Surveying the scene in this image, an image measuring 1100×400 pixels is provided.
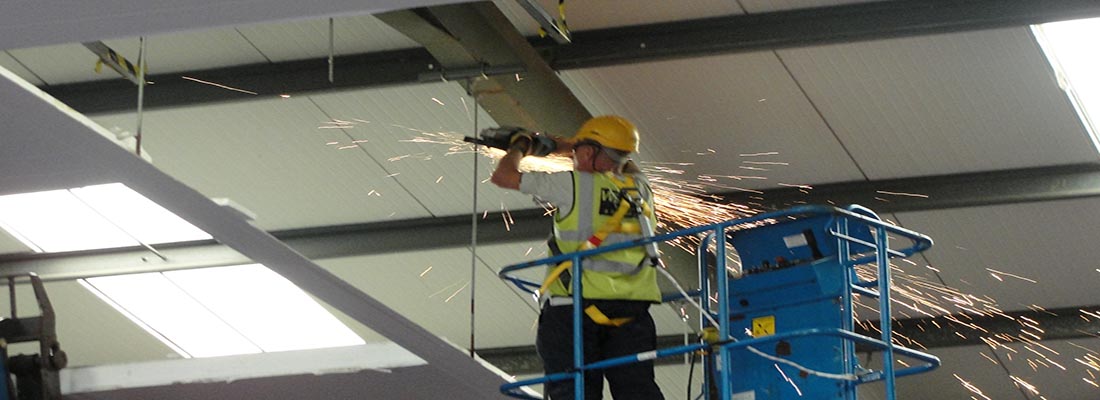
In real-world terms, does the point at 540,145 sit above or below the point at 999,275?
above

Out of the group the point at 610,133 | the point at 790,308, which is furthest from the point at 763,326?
the point at 610,133

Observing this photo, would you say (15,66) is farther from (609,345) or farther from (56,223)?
(609,345)

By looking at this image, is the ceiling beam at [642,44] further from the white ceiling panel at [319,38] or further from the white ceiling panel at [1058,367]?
the white ceiling panel at [1058,367]

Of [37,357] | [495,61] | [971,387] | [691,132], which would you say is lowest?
[971,387]

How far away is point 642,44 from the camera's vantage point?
11.1 meters

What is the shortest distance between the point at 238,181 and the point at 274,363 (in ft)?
13.2

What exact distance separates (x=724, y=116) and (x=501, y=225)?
221cm

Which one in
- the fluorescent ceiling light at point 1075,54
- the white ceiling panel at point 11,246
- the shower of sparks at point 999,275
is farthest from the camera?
the shower of sparks at point 999,275

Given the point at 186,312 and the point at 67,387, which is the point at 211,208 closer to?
the point at 67,387

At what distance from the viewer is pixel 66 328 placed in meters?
14.8

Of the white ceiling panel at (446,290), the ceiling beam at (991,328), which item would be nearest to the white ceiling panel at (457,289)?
the white ceiling panel at (446,290)

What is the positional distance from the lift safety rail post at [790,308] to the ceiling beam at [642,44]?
312cm

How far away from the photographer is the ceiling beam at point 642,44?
34.0 ft

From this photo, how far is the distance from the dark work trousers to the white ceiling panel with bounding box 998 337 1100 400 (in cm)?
713
